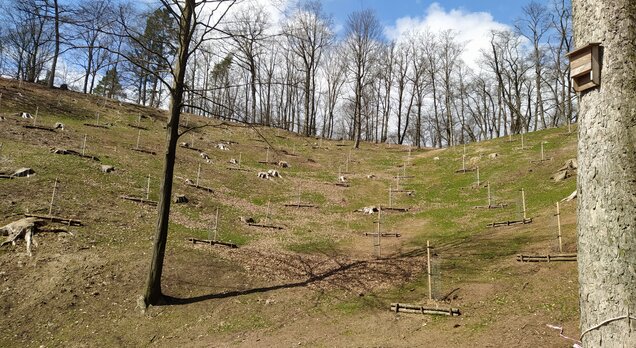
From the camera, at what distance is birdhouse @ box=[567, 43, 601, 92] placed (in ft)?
9.98

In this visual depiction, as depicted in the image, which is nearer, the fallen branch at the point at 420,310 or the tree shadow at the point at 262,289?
the fallen branch at the point at 420,310

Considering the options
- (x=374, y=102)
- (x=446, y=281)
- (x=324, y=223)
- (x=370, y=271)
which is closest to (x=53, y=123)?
(x=324, y=223)

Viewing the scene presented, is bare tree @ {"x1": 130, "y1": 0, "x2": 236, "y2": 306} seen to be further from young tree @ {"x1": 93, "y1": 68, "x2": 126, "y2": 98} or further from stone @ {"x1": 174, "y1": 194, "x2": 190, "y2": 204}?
young tree @ {"x1": 93, "y1": 68, "x2": 126, "y2": 98}

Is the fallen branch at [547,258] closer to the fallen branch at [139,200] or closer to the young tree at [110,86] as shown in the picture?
the fallen branch at [139,200]

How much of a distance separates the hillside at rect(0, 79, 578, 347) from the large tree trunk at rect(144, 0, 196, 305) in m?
0.83

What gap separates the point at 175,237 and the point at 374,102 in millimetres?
50035

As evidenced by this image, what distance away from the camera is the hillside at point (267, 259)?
839cm

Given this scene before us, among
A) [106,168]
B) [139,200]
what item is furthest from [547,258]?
[106,168]

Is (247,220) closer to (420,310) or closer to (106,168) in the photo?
(106,168)

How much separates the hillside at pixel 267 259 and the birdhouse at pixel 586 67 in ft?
18.3

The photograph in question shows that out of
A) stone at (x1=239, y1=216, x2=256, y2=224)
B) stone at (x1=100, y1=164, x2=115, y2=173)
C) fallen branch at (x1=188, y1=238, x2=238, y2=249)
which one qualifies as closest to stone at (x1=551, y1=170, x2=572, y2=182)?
stone at (x1=239, y1=216, x2=256, y2=224)

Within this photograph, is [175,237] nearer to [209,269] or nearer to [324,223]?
[209,269]

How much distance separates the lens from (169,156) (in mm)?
9930

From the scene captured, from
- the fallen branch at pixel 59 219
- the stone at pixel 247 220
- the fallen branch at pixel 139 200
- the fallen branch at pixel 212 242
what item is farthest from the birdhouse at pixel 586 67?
the fallen branch at pixel 139 200
